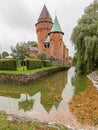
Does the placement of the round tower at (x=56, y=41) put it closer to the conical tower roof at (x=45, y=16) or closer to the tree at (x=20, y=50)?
the conical tower roof at (x=45, y=16)

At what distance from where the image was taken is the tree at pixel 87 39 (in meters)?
19.0

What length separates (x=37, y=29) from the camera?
54.9 m

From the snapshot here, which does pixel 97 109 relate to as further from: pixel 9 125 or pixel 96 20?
pixel 96 20

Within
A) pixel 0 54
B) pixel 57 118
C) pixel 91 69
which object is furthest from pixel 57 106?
pixel 0 54

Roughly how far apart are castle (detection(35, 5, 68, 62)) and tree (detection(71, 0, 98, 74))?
24.3m

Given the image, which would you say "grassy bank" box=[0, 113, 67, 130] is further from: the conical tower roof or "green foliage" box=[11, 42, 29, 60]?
the conical tower roof

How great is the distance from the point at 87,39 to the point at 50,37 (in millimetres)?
29343

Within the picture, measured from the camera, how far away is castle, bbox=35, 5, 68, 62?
46.2 meters

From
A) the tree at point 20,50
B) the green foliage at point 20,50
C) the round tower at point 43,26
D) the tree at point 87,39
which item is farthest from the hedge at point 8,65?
the round tower at point 43,26

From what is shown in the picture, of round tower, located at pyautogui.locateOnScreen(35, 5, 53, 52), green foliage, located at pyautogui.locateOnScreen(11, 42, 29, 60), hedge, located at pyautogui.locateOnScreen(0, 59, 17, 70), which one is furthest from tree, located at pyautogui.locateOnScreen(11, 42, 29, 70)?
round tower, located at pyautogui.locateOnScreen(35, 5, 53, 52)

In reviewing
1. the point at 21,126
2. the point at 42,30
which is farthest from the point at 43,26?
the point at 21,126

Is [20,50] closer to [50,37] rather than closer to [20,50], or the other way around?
[20,50]

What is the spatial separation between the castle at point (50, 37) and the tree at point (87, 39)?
24.3 metres

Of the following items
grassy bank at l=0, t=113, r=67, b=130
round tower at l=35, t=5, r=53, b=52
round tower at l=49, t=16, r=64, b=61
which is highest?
round tower at l=35, t=5, r=53, b=52
